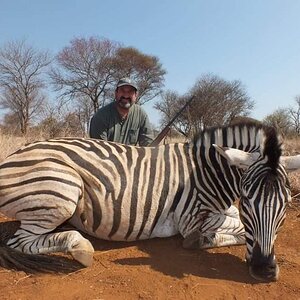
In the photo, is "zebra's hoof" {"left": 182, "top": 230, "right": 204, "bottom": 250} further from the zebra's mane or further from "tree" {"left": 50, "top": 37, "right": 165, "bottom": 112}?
"tree" {"left": 50, "top": 37, "right": 165, "bottom": 112}

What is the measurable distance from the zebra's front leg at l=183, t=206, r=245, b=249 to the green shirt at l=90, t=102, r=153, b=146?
8.09ft

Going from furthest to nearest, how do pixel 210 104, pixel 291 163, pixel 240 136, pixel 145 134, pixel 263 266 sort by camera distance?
pixel 210 104
pixel 145 134
pixel 240 136
pixel 291 163
pixel 263 266

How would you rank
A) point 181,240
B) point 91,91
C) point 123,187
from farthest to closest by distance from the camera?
1. point 91,91
2. point 181,240
3. point 123,187

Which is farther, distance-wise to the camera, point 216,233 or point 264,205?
point 216,233

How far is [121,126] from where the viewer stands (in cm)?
571

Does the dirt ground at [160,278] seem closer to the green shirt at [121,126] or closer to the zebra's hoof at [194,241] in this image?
the zebra's hoof at [194,241]

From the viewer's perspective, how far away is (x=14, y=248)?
10.2 feet

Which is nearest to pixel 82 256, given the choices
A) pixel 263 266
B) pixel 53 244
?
pixel 53 244

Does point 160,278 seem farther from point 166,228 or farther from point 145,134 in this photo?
point 145,134

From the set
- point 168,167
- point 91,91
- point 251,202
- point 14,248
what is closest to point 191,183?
point 168,167

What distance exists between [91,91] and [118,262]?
25.2 meters

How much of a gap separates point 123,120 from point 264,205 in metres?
3.40

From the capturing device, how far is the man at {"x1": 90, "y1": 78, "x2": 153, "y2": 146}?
5.58 metres

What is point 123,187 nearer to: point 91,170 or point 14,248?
point 91,170
